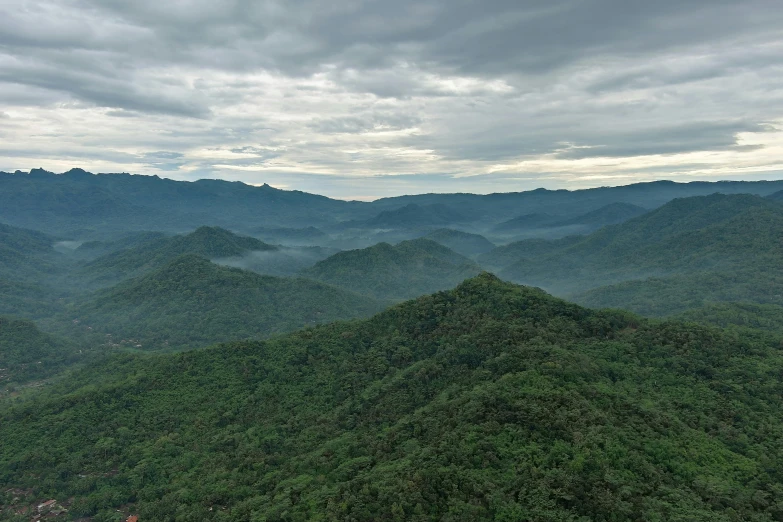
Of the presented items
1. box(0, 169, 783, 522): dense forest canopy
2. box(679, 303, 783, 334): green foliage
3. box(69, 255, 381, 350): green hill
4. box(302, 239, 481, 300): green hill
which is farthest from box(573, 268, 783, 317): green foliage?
box(69, 255, 381, 350): green hill

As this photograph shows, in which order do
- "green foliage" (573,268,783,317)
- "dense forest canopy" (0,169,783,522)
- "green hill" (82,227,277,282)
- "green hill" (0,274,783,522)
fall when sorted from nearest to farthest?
1. "green hill" (0,274,783,522)
2. "dense forest canopy" (0,169,783,522)
3. "green foliage" (573,268,783,317)
4. "green hill" (82,227,277,282)

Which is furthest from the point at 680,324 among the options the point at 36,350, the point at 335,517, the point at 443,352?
the point at 36,350

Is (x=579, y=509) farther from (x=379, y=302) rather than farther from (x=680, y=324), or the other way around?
(x=379, y=302)

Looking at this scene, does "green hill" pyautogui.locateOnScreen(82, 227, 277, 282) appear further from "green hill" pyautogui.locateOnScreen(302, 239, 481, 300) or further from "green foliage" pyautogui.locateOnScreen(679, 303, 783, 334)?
"green foliage" pyautogui.locateOnScreen(679, 303, 783, 334)

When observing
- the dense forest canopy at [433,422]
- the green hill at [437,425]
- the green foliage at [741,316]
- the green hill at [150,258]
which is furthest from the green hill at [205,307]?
the green foliage at [741,316]

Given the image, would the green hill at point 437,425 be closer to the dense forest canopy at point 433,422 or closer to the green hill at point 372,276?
the dense forest canopy at point 433,422

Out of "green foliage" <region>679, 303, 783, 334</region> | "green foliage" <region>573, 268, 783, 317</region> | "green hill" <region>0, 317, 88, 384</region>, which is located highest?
"green foliage" <region>679, 303, 783, 334</region>
